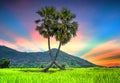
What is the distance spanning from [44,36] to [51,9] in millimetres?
6321

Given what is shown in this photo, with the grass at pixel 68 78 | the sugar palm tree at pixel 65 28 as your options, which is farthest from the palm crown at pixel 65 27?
the grass at pixel 68 78

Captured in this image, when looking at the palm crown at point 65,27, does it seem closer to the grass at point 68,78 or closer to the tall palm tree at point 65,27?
the tall palm tree at point 65,27

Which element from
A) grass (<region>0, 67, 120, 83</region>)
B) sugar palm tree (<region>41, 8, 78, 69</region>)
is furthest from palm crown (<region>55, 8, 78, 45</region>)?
grass (<region>0, 67, 120, 83</region>)

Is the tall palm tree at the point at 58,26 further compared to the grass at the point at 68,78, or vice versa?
the tall palm tree at the point at 58,26

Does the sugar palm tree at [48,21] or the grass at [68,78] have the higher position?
the sugar palm tree at [48,21]

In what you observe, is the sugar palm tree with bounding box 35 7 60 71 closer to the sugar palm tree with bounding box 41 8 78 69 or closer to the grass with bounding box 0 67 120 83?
the sugar palm tree with bounding box 41 8 78 69

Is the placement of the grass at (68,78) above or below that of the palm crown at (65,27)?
below

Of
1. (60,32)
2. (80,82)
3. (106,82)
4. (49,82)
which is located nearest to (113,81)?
(106,82)

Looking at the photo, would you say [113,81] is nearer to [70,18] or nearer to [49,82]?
[49,82]

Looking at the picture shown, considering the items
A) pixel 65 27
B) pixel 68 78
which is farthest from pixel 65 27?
pixel 68 78

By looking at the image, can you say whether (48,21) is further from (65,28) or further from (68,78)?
(68,78)

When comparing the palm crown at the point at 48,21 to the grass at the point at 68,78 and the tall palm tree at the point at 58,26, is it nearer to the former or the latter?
the tall palm tree at the point at 58,26

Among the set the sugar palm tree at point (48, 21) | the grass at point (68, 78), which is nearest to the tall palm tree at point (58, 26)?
the sugar palm tree at point (48, 21)

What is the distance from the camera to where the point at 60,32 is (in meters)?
63.8
